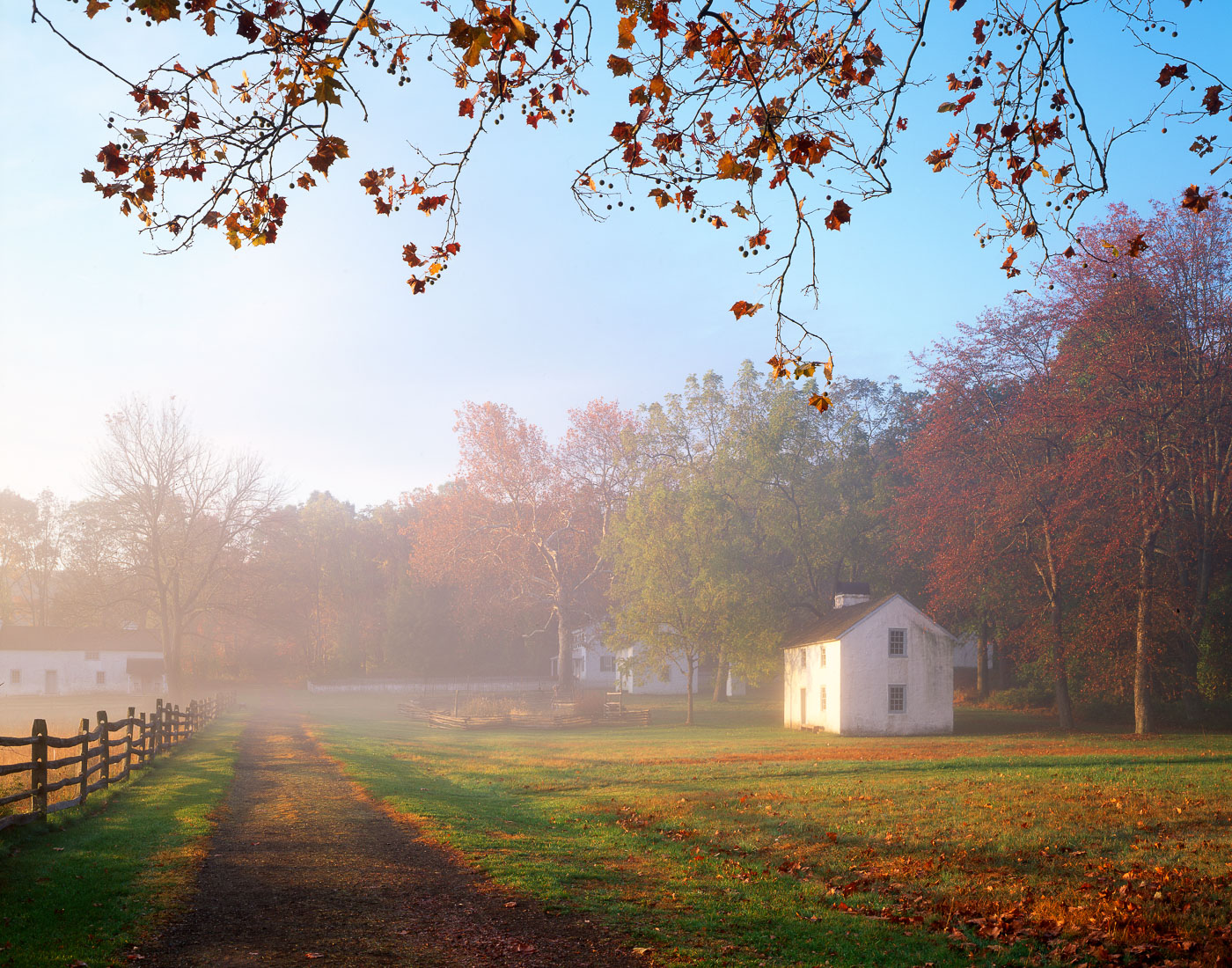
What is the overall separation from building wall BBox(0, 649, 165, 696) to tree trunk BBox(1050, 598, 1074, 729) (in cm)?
7074

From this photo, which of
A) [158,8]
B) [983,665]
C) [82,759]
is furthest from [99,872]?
[983,665]

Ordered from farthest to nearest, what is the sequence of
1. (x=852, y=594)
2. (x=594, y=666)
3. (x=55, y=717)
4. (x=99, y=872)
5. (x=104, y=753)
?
(x=594, y=666) → (x=55, y=717) → (x=852, y=594) → (x=104, y=753) → (x=99, y=872)

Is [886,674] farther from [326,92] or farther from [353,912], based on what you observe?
[326,92]

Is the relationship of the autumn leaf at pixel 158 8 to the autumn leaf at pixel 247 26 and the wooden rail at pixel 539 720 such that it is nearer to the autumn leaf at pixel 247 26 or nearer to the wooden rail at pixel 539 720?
the autumn leaf at pixel 247 26

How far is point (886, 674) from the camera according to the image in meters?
42.2

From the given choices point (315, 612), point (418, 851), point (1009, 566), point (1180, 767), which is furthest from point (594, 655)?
point (418, 851)

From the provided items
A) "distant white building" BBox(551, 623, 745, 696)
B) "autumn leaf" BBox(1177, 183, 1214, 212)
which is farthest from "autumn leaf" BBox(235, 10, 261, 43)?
"distant white building" BBox(551, 623, 745, 696)

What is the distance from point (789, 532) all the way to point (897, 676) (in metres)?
14.8

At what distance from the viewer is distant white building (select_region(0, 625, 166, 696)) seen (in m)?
74.8

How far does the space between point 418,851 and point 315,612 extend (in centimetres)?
8206

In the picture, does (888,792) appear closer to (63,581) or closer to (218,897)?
(218,897)

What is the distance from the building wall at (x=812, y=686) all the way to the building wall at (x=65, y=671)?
189ft

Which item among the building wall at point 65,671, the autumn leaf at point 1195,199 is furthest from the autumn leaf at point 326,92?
the building wall at point 65,671

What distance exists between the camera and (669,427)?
60.7 meters
